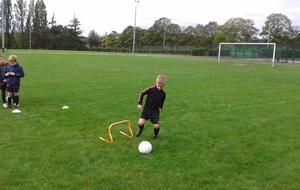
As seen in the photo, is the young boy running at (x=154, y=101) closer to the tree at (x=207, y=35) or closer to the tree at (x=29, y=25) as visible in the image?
the tree at (x=207, y=35)

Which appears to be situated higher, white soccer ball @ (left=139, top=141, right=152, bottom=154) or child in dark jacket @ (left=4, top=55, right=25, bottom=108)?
child in dark jacket @ (left=4, top=55, right=25, bottom=108)

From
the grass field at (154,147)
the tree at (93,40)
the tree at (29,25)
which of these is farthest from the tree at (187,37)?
the grass field at (154,147)

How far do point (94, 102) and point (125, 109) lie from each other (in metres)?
1.37

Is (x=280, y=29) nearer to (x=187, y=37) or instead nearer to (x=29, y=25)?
(x=187, y=37)

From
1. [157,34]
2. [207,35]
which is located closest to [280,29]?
[207,35]

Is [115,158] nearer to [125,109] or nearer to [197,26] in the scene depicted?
[125,109]

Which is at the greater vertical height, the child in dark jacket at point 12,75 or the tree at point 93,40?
the tree at point 93,40

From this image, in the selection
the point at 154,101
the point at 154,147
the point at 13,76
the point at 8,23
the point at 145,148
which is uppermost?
the point at 8,23

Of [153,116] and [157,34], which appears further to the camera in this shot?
[157,34]

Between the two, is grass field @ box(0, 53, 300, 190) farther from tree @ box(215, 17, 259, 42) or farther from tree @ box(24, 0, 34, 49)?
tree @ box(24, 0, 34, 49)

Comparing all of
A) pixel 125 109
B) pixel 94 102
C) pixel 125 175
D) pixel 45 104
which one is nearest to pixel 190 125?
Result: pixel 125 109

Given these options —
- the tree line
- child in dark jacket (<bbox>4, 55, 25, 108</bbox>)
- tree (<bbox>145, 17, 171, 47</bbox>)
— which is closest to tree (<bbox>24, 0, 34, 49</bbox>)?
the tree line

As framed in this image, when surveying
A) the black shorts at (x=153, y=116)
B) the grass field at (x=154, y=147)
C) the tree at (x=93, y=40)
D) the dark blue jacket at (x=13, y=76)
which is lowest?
the grass field at (x=154, y=147)

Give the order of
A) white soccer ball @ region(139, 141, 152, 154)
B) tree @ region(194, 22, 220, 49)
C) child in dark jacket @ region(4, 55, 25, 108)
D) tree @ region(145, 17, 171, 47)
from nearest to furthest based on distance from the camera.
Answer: white soccer ball @ region(139, 141, 152, 154)
child in dark jacket @ region(4, 55, 25, 108)
tree @ region(194, 22, 220, 49)
tree @ region(145, 17, 171, 47)
